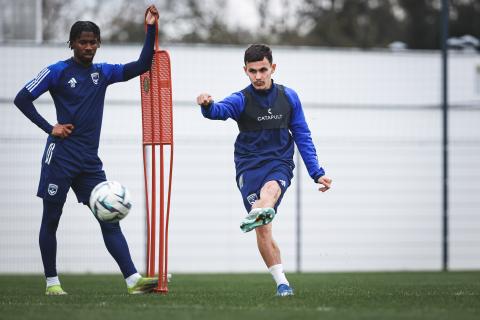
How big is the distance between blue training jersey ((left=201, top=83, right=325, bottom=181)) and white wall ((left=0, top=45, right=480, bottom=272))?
24.3 ft

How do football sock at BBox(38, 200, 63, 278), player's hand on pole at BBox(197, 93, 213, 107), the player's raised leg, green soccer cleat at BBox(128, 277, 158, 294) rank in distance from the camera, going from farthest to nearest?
football sock at BBox(38, 200, 63, 278), green soccer cleat at BBox(128, 277, 158, 294), the player's raised leg, player's hand on pole at BBox(197, 93, 213, 107)

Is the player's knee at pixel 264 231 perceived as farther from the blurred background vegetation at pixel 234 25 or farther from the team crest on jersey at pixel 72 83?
the blurred background vegetation at pixel 234 25

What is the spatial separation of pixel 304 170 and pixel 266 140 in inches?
344

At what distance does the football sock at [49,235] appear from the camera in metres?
7.43

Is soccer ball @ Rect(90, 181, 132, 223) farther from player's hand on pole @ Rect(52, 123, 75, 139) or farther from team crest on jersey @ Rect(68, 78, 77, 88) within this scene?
team crest on jersey @ Rect(68, 78, 77, 88)

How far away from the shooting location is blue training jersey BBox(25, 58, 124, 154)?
289 inches

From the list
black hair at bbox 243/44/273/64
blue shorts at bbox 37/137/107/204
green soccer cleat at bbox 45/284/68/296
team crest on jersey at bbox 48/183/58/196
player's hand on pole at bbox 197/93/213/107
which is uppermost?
black hair at bbox 243/44/273/64

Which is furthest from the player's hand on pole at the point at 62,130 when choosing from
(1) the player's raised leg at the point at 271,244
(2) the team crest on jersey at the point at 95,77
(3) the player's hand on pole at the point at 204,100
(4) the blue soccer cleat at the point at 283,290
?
(4) the blue soccer cleat at the point at 283,290

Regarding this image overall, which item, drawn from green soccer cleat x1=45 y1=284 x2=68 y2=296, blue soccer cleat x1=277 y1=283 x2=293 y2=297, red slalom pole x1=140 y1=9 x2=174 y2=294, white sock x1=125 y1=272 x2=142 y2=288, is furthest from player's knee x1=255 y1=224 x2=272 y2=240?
green soccer cleat x1=45 y1=284 x2=68 y2=296

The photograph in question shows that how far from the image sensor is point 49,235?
7496 millimetres

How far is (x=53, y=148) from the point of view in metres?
7.31

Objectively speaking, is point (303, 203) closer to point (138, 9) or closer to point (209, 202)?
point (209, 202)

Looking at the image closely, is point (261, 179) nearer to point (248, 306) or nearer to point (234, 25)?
point (248, 306)

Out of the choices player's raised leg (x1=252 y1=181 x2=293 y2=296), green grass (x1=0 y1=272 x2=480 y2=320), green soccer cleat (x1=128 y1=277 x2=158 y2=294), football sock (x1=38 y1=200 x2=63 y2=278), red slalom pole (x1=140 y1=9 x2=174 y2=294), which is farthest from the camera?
red slalom pole (x1=140 y1=9 x2=174 y2=294)
